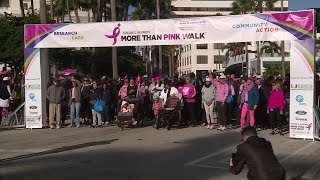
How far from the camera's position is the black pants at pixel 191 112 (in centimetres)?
1645

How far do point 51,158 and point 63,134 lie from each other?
4.55 m

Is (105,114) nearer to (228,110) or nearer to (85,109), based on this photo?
(85,109)

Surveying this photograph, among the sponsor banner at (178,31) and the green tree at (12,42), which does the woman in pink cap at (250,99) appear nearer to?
the sponsor banner at (178,31)

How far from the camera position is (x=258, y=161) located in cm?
520

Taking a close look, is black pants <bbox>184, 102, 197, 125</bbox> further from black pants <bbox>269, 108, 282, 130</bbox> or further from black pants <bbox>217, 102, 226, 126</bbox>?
black pants <bbox>269, 108, 282, 130</bbox>

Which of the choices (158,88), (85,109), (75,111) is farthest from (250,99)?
(85,109)

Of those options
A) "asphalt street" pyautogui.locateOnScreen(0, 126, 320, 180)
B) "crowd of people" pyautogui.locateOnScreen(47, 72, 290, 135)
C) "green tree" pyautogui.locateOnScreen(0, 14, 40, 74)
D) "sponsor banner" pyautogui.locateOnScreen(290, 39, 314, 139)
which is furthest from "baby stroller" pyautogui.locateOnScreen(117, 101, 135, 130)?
"green tree" pyautogui.locateOnScreen(0, 14, 40, 74)

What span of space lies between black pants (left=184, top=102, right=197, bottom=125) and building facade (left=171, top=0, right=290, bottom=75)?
81.5 metres

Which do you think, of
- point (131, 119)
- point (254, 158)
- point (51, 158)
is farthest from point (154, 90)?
point (254, 158)

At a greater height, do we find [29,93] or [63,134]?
[29,93]

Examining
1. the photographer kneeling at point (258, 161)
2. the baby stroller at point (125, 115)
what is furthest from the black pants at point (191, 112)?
the photographer kneeling at point (258, 161)

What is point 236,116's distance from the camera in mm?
17750

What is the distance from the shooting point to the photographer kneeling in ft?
17.0

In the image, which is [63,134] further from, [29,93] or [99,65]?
[99,65]
